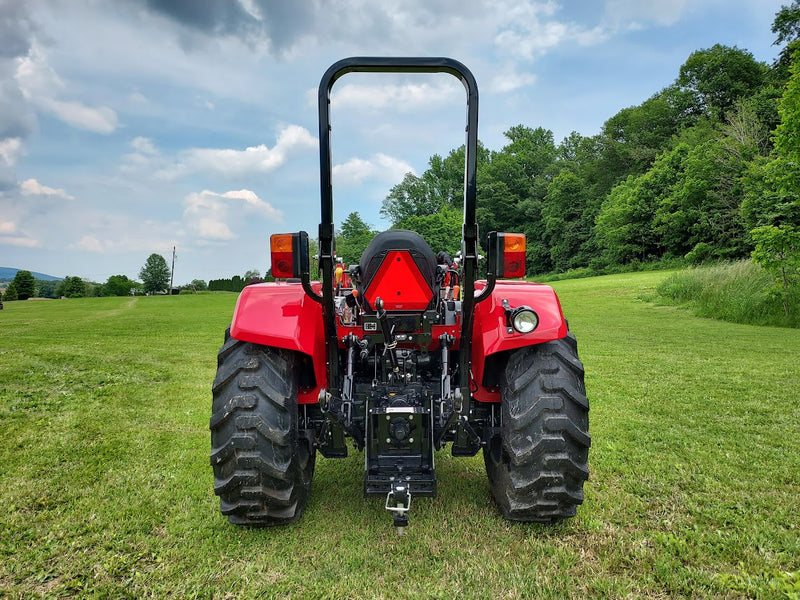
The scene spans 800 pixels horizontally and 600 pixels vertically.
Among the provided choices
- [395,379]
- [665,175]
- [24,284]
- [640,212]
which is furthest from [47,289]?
[395,379]

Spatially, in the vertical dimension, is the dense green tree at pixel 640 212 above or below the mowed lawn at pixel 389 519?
above

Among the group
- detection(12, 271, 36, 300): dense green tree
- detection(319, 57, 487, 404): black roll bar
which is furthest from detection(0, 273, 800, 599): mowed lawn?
detection(12, 271, 36, 300): dense green tree

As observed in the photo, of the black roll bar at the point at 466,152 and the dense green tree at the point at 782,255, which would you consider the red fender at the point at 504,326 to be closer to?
the black roll bar at the point at 466,152

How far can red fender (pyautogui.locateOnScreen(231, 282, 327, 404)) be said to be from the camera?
2.85 meters

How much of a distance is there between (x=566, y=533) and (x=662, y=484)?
3.81 feet

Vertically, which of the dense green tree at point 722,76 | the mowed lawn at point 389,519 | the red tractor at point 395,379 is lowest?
the mowed lawn at point 389,519

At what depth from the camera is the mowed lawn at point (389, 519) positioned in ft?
8.19

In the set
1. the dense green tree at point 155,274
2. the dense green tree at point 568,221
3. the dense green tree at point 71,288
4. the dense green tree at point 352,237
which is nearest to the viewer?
the dense green tree at point 352,237

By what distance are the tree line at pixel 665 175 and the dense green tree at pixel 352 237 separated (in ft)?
43.7

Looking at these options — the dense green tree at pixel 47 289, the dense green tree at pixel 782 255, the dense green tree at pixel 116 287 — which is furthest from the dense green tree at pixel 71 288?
the dense green tree at pixel 782 255

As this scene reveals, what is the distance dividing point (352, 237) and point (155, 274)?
8132 centimetres

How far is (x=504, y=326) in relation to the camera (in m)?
2.94

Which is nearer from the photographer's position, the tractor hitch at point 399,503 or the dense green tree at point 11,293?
the tractor hitch at point 399,503

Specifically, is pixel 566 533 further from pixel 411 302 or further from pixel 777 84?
pixel 777 84
